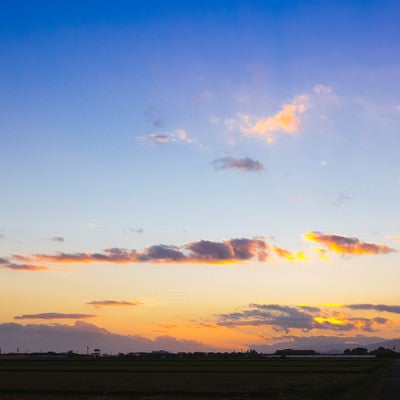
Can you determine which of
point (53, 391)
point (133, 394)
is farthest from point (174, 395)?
point (53, 391)

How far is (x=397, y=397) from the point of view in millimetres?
38750

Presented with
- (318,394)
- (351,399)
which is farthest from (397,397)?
(318,394)

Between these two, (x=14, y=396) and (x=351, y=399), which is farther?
(x=14, y=396)

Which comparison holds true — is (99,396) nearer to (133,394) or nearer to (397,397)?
(133,394)

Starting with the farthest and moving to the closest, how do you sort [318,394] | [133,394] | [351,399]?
[133,394]
[318,394]
[351,399]

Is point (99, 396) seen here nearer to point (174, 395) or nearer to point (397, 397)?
point (174, 395)

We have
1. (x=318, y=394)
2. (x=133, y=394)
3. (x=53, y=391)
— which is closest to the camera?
(x=318, y=394)

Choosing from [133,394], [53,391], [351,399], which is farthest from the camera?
[53,391]

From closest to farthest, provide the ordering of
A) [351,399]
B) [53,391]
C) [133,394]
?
1. [351,399]
2. [133,394]
3. [53,391]

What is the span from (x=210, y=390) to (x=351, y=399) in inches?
634

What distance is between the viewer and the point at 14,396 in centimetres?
4659

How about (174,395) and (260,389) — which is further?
(260,389)

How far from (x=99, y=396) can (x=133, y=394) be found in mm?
3477

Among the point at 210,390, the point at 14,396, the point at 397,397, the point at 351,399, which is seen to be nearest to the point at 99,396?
the point at 14,396
